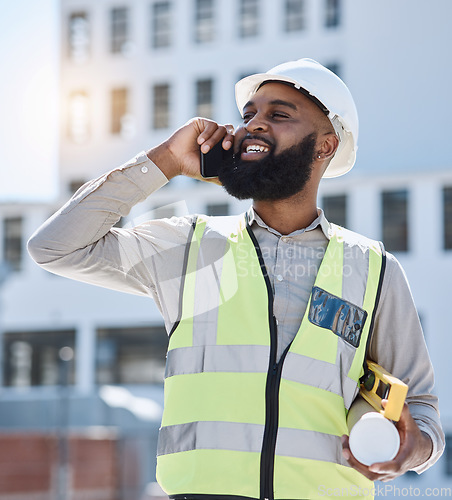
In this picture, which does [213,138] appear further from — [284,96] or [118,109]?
[118,109]

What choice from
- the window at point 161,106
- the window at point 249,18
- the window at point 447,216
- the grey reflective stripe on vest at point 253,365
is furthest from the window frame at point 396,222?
the grey reflective stripe on vest at point 253,365

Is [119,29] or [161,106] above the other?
[119,29]

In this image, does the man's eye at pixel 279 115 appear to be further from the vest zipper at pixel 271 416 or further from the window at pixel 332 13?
the window at pixel 332 13

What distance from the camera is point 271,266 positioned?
291cm

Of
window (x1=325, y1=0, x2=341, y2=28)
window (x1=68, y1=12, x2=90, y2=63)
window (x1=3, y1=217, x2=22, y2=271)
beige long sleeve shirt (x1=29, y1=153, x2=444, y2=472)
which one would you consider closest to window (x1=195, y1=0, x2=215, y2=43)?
window (x1=325, y1=0, x2=341, y2=28)

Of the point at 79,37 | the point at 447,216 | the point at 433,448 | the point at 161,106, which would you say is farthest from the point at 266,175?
the point at 79,37

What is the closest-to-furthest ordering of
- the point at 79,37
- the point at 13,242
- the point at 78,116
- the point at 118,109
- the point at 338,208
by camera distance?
the point at 338,208 < the point at 13,242 < the point at 118,109 < the point at 78,116 < the point at 79,37

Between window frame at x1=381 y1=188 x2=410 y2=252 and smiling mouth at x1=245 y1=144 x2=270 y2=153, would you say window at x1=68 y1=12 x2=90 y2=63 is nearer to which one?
window frame at x1=381 y1=188 x2=410 y2=252

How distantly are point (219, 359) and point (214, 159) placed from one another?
2.37 ft

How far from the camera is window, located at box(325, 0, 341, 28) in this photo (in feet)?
104

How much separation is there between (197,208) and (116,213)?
87.0ft

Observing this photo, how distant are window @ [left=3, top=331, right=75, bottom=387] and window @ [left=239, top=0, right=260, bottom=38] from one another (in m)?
12.5

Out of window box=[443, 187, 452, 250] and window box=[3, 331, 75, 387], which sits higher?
window box=[443, 187, 452, 250]

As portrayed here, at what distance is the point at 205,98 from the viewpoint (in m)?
32.8
